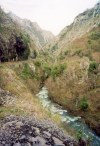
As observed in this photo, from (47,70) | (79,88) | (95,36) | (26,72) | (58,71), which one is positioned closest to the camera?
(79,88)

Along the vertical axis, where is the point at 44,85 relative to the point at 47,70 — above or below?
below

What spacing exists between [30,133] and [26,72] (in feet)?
139

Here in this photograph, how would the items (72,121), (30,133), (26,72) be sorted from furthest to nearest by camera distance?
1. (26,72)
2. (72,121)
3. (30,133)

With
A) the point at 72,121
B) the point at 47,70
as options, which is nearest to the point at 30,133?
the point at 72,121

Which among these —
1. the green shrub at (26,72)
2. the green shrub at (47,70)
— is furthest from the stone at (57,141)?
the green shrub at (47,70)

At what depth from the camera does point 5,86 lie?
58.8 meters

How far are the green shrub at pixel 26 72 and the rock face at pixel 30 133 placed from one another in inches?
1330

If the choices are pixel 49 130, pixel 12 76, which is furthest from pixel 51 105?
pixel 49 130

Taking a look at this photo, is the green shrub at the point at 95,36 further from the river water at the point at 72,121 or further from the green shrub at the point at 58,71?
the river water at the point at 72,121

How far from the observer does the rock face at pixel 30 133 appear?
36.0m

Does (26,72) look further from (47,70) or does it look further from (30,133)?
(30,133)

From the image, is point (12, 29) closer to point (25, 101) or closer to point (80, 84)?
point (80, 84)

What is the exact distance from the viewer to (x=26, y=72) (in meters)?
79.4

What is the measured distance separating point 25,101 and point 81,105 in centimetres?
1037
